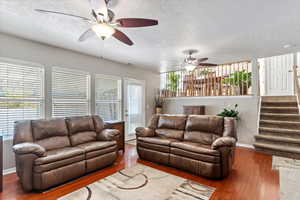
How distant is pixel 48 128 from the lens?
2.90 m

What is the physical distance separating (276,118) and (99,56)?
211 inches

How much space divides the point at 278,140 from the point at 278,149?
0.28m

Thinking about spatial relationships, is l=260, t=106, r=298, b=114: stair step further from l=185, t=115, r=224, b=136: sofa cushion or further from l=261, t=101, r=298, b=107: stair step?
l=185, t=115, r=224, b=136: sofa cushion

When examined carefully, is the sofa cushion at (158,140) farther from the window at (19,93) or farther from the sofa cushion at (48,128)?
the window at (19,93)

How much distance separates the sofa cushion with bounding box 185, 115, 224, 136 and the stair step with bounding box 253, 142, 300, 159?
174cm

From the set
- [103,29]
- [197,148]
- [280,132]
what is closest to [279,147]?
[280,132]

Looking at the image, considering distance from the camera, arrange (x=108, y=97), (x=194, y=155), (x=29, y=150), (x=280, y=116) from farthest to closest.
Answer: (x=108, y=97) < (x=280, y=116) < (x=194, y=155) < (x=29, y=150)

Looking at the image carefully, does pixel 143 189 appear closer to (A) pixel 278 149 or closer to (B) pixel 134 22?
(B) pixel 134 22

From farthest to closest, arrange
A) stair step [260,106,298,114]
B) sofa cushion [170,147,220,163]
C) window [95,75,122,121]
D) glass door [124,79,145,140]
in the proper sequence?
glass door [124,79,145,140], window [95,75,122,121], stair step [260,106,298,114], sofa cushion [170,147,220,163]

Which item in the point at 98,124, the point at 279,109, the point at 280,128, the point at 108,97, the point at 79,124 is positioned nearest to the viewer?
the point at 79,124

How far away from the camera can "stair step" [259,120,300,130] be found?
4.02 metres

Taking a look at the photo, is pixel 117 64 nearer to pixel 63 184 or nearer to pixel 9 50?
pixel 9 50

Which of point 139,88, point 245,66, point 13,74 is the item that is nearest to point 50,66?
point 13,74

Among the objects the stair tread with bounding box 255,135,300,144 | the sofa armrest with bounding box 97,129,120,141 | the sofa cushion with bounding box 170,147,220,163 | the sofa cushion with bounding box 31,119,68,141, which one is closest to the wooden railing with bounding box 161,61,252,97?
the stair tread with bounding box 255,135,300,144
